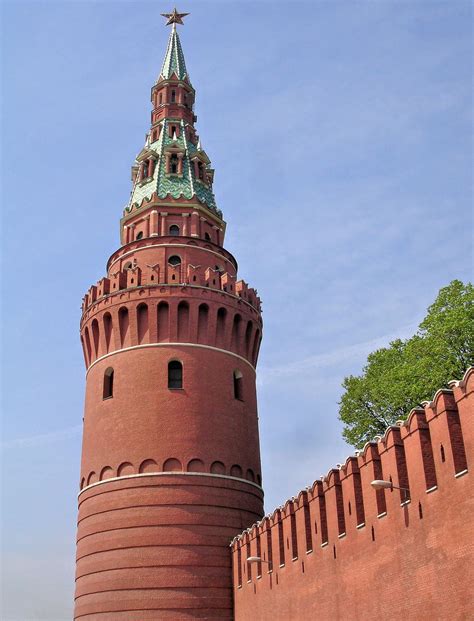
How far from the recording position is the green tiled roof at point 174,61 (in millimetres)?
45656

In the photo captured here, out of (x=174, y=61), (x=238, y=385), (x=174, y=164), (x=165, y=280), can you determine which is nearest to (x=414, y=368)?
(x=238, y=385)

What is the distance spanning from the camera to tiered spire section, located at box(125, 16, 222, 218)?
39375 millimetres

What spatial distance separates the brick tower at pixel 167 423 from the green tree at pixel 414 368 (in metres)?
5.84

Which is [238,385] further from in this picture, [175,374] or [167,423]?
[167,423]

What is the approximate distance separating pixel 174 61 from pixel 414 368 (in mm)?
26101

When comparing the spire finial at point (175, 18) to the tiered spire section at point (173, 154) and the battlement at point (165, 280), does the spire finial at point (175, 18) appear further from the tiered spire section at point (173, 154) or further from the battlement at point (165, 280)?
the battlement at point (165, 280)

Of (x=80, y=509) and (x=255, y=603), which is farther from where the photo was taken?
(x=80, y=509)

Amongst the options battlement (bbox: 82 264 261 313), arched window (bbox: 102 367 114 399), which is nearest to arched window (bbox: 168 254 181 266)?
battlement (bbox: 82 264 261 313)

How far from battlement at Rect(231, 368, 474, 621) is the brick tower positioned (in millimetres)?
3966

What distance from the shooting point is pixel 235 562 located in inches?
1134

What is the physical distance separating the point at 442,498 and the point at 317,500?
6.73m

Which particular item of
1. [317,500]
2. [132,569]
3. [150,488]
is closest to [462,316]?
[317,500]

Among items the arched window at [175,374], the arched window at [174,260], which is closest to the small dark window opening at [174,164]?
the arched window at [174,260]

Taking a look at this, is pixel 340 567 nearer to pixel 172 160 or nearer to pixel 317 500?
pixel 317 500
